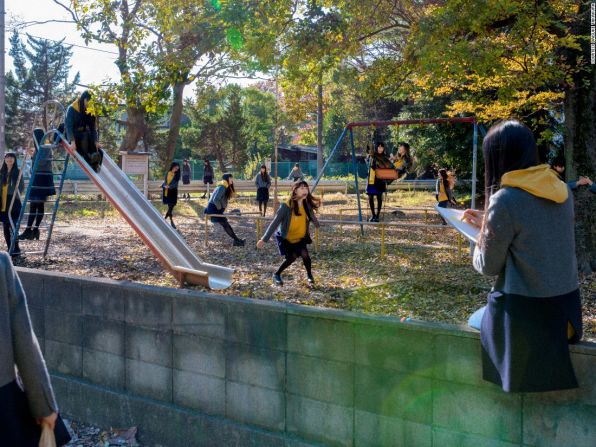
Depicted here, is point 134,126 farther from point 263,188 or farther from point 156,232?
point 156,232

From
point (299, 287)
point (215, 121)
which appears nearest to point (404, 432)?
point (299, 287)

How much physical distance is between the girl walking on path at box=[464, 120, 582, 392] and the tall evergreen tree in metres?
45.9

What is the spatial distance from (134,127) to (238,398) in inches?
894

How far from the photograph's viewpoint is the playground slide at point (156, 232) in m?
8.59

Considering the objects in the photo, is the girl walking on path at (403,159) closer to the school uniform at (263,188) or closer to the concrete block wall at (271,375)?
the school uniform at (263,188)

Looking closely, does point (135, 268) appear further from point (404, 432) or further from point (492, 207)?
point (492, 207)

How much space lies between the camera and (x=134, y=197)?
10.8 m

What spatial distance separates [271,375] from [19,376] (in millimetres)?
1921

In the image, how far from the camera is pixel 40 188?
38.1ft

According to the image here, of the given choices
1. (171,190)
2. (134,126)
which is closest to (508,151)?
(171,190)

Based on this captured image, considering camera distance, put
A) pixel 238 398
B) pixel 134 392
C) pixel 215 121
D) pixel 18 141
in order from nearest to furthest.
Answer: pixel 238 398, pixel 134 392, pixel 215 121, pixel 18 141

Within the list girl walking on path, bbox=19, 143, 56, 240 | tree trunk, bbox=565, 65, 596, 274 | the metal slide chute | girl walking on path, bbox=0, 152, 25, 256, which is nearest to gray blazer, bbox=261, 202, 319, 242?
the metal slide chute

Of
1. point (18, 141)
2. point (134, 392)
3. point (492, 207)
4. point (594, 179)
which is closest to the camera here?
point (492, 207)

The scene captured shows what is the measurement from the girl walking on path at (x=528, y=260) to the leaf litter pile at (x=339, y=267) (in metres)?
3.20
